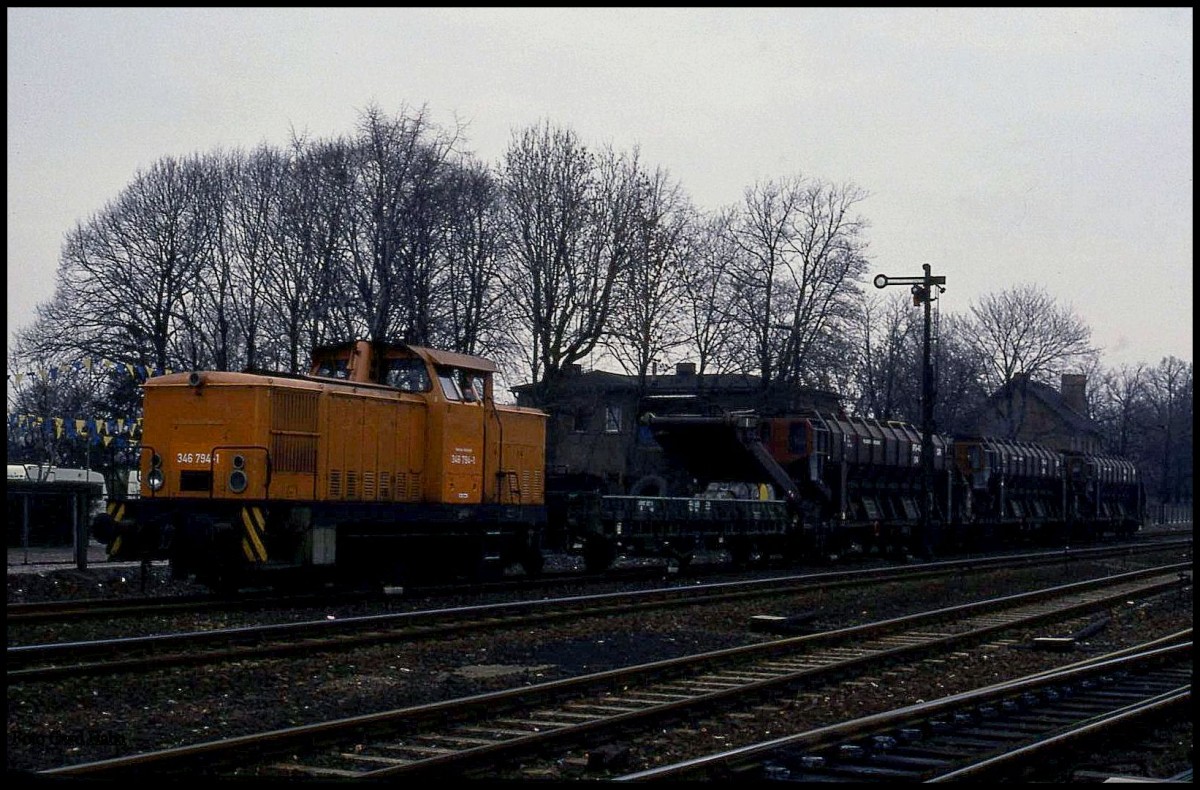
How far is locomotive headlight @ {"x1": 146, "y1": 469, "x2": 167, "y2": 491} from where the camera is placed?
56.8 feet

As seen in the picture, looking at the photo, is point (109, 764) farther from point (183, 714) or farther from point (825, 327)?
point (825, 327)

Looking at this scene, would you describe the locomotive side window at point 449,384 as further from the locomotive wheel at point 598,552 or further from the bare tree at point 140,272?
the bare tree at point 140,272

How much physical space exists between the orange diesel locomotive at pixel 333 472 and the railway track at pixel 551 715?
7.11 metres

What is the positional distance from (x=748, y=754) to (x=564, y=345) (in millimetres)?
36773

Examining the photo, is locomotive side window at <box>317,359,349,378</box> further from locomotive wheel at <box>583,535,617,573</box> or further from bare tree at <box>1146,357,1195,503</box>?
bare tree at <box>1146,357,1195,503</box>

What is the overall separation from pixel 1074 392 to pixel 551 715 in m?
69.3

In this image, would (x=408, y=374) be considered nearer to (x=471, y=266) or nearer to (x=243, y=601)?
(x=243, y=601)

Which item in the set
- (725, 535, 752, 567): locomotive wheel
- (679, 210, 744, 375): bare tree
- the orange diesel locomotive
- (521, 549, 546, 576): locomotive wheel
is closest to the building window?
(679, 210, 744, 375): bare tree

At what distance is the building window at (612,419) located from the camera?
195ft

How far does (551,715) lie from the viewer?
9.68 m

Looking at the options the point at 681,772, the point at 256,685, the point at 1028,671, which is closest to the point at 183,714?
the point at 256,685

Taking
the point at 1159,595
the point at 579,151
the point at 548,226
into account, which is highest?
the point at 579,151

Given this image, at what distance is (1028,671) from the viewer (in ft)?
41.2

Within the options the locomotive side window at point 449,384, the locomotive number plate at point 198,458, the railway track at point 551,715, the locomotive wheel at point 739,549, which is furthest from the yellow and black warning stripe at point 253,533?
the locomotive wheel at point 739,549
